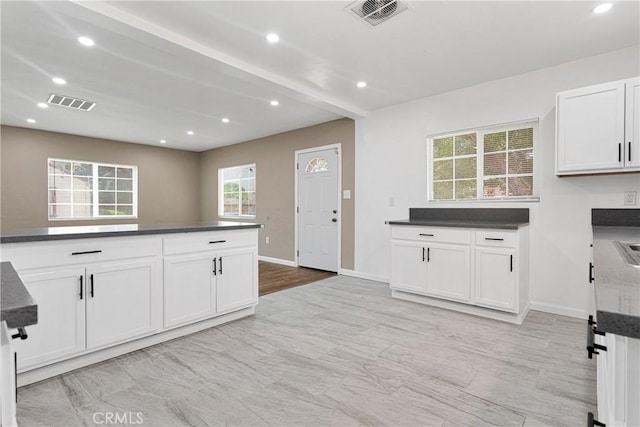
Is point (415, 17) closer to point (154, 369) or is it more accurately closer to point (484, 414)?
point (484, 414)

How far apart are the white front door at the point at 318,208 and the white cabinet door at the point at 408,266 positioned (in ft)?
5.11

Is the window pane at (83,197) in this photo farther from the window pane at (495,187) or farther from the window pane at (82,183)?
the window pane at (495,187)

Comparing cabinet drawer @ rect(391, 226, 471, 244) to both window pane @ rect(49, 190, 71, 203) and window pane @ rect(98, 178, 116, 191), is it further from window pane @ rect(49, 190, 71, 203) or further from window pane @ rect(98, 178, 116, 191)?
window pane @ rect(49, 190, 71, 203)

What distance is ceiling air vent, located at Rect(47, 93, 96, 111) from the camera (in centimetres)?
423

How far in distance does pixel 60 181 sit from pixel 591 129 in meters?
8.20

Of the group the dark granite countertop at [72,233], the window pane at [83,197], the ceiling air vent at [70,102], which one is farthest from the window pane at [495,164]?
the window pane at [83,197]

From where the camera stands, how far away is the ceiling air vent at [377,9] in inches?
90.3

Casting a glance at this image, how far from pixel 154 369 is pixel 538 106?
14.0 feet

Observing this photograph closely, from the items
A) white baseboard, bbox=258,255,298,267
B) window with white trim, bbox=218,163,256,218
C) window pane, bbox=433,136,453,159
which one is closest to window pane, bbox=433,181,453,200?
window pane, bbox=433,136,453,159

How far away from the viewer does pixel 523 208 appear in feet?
11.5

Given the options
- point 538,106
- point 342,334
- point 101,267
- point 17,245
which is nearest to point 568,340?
point 342,334

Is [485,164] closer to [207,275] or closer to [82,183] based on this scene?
[207,275]

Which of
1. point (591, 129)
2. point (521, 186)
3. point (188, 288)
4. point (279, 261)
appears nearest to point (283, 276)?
point (279, 261)

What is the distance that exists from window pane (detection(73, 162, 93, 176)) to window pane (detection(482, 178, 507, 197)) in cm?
732
